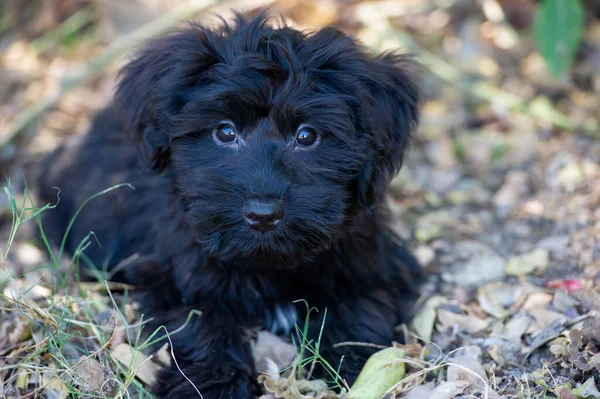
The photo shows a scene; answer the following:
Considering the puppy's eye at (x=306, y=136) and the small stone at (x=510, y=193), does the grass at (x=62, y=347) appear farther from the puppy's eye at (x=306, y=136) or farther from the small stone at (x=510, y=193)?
the small stone at (x=510, y=193)

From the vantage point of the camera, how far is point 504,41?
20.9ft

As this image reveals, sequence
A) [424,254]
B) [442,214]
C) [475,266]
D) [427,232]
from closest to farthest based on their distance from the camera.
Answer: [475,266]
[424,254]
[427,232]
[442,214]

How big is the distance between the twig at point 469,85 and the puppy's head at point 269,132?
2.33 m

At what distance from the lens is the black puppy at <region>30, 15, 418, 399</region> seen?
3.11 m

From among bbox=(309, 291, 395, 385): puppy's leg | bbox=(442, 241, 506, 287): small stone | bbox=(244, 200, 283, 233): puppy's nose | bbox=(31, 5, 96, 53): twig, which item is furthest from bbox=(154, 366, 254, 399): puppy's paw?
bbox=(31, 5, 96, 53): twig

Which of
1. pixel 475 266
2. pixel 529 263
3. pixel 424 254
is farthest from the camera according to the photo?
pixel 424 254

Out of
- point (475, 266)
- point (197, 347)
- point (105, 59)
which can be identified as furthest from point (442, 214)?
point (105, 59)

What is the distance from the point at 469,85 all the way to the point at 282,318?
3.07m

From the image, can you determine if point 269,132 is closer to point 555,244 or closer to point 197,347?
point 197,347

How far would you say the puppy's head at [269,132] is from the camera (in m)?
3.05

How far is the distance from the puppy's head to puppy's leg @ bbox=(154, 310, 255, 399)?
50 cm

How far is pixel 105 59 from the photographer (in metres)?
5.94

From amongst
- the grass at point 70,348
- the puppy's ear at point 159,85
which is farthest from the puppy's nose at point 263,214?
the puppy's ear at point 159,85

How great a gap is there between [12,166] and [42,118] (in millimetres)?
518
